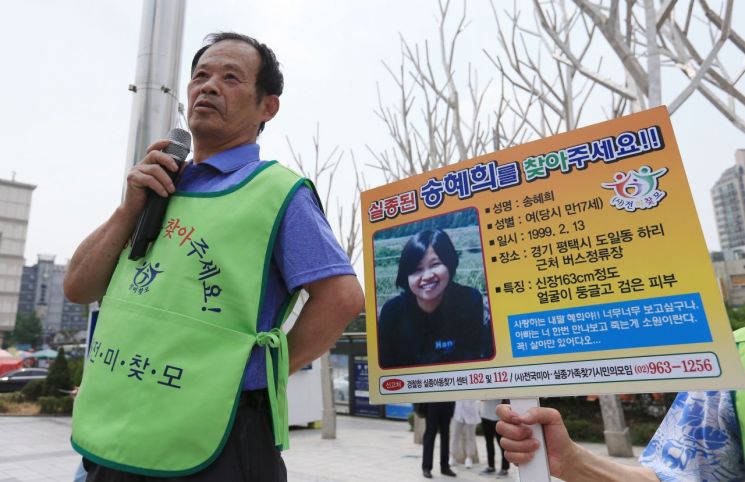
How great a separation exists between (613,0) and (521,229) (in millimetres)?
4233

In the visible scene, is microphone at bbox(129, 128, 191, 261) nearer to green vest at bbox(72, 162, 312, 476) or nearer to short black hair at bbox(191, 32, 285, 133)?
green vest at bbox(72, 162, 312, 476)

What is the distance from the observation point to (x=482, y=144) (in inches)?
350

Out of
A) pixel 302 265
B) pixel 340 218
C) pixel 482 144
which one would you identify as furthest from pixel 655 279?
pixel 340 218

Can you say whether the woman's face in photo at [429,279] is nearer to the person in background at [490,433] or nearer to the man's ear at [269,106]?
the man's ear at [269,106]

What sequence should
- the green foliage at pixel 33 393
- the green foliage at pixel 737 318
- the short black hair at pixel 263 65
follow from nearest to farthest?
the short black hair at pixel 263 65
the green foliage at pixel 737 318
the green foliage at pixel 33 393

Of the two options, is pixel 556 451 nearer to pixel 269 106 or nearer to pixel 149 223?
pixel 149 223

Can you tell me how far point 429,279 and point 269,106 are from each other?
0.75 meters

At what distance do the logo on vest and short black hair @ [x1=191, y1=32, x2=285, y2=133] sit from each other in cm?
60

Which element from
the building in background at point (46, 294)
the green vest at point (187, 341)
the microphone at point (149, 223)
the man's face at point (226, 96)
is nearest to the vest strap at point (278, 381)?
the green vest at point (187, 341)

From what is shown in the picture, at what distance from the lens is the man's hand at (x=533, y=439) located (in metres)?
1.09

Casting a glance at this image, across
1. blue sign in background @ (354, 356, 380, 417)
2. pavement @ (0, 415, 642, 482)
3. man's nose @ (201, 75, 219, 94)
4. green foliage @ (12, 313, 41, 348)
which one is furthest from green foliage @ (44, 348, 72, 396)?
green foliage @ (12, 313, 41, 348)

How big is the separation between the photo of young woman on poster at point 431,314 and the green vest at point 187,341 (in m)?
0.45

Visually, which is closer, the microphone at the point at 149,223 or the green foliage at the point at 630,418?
the microphone at the point at 149,223

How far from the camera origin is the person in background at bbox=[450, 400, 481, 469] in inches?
273
